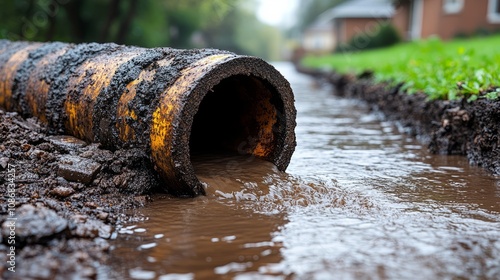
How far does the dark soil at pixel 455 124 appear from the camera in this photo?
5262 millimetres

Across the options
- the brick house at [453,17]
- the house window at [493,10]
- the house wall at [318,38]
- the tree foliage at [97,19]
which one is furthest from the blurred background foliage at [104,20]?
the house wall at [318,38]

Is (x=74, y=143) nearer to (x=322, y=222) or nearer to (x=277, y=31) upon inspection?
(x=322, y=222)

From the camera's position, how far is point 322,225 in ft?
11.6

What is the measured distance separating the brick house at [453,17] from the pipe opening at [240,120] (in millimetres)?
21044

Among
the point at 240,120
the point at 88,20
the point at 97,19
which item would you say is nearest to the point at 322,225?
the point at 240,120

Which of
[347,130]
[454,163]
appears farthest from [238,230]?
[347,130]

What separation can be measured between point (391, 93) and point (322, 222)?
6.36 metres

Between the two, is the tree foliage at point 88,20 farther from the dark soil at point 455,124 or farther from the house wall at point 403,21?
the house wall at point 403,21

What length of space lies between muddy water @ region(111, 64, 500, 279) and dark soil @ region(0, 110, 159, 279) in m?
0.18

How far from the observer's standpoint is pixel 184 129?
3809 millimetres

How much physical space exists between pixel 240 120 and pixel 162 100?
4.33 ft

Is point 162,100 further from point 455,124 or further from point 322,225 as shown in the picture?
point 455,124

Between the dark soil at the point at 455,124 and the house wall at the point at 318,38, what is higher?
the house wall at the point at 318,38

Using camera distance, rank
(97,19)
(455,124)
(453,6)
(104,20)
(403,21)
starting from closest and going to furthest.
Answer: (455,124) < (97,19) < (104,20) < (453,6) < (403,21)
